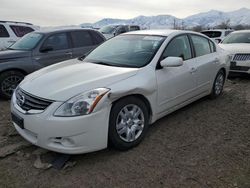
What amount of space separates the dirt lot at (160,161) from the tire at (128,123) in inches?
5.6

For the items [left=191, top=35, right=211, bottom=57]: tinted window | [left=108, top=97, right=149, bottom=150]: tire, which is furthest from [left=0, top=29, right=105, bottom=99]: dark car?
[left=108, top=97, right=149, bottom=150]: tire

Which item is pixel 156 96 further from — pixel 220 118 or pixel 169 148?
pixel 220 118

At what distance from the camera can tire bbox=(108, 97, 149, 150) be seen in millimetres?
3533

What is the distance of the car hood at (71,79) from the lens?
3.39m

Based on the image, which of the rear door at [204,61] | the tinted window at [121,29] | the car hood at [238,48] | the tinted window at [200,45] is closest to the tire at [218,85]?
the rear door at [204,61]

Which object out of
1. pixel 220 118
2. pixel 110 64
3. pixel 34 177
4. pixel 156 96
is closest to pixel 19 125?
pixel 34 177

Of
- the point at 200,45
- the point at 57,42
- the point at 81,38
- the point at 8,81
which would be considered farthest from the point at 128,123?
the point at 81,38

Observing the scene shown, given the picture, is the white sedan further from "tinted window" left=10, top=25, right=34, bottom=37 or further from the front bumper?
"tinted window" left=10, top=25, right=34, bottom=37

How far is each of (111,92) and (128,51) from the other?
4.41 feet

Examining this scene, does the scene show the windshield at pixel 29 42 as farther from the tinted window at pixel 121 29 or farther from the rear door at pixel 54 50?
the tinted window at pixel 121 29

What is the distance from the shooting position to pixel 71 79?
369 cm

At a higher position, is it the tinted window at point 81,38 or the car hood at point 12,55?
the tinted window at point 81,38

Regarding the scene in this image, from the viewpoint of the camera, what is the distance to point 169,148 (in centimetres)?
386

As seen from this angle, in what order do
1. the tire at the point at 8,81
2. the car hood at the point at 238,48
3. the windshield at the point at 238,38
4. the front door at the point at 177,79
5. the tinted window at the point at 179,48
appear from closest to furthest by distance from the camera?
the front door at the point at 177,79 < the tinted window at the point at 179,48 < the tire at the point at 8,81 < the car hood at the point at 238,48 < the windshield at the point at 238,38
